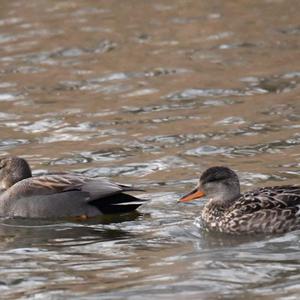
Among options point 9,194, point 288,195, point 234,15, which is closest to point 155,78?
point 234,15

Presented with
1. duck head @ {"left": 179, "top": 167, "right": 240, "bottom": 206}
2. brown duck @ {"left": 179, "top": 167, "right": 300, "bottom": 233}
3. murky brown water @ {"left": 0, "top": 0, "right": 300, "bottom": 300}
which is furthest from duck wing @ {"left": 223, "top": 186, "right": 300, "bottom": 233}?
duck head @ {"left": 179, "top": 167, "right": 240, "bottom": 206}

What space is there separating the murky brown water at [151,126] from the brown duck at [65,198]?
0.47 feet

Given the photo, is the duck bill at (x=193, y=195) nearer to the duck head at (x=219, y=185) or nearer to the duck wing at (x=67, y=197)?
the duck head at (x=219, y=185)

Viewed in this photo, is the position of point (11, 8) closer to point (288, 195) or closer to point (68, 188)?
point (68, 188)

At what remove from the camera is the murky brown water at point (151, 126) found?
9.33 m

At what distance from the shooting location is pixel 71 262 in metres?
9.84

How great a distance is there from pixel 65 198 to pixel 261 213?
202 cm

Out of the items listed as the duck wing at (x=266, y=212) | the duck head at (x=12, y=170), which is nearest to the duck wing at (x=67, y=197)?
the duck head at (x=12, y=170)

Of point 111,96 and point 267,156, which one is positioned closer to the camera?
point 267,156

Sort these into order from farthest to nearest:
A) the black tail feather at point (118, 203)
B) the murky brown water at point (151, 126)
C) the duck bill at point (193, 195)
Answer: the black tail feather at point (118, 203) < the duck bill at point (193, 195) < the murky brown water at point (151, 126)

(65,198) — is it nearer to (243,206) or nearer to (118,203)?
(118,203)

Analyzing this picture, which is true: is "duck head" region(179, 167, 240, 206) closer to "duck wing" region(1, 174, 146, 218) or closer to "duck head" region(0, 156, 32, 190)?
"duck wing" region(1, 174, 146, 218)

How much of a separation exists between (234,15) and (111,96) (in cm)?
502

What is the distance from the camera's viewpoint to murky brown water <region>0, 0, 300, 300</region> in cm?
933
